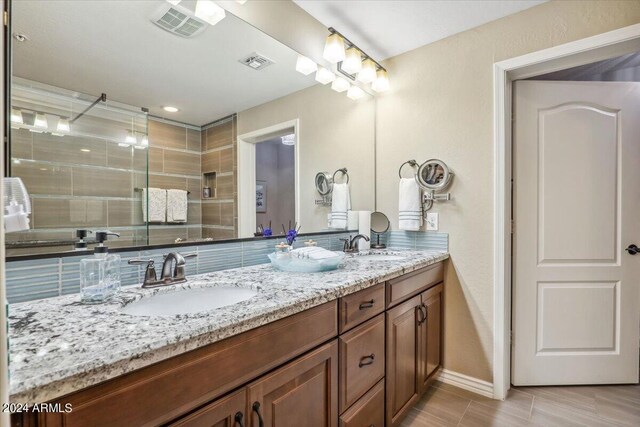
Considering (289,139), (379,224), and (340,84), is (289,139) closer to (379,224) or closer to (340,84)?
(340,84)

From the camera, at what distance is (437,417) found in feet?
5.86

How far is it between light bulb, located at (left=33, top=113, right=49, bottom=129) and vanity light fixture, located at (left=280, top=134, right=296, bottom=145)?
1106 millimetres

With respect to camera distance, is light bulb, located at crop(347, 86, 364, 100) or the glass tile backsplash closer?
the glass tile backsplash

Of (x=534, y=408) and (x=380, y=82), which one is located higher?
(x=380, y=82)

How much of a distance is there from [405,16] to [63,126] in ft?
6.06

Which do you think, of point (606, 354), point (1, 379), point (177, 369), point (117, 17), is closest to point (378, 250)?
point (606, 354)

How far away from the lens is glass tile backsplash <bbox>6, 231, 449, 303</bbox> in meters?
1.00

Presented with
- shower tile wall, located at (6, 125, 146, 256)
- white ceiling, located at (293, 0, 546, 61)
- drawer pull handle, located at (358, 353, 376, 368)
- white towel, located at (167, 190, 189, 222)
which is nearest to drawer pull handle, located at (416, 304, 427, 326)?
drawer pull handle, located at (358, 353, 376, 368)

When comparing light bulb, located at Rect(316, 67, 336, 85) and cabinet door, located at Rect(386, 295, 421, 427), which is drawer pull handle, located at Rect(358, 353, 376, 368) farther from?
light bulb, located at Rect(316, 67, 336, 85)

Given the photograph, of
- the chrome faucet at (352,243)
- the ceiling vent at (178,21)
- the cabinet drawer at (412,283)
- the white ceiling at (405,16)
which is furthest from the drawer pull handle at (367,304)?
the white ceiling at (405,16)

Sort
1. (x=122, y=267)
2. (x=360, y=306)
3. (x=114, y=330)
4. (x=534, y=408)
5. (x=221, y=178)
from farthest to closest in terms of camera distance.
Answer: (x=534, y=408)
(x=221, y=178)
(x=360, y=306)
(x=122, y=267)
(x=114, y=330)

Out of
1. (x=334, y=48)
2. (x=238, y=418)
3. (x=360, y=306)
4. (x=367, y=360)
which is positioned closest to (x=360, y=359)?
(x=367, y=360)

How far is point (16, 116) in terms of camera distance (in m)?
1.00

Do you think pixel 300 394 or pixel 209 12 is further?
pixel 209 12
